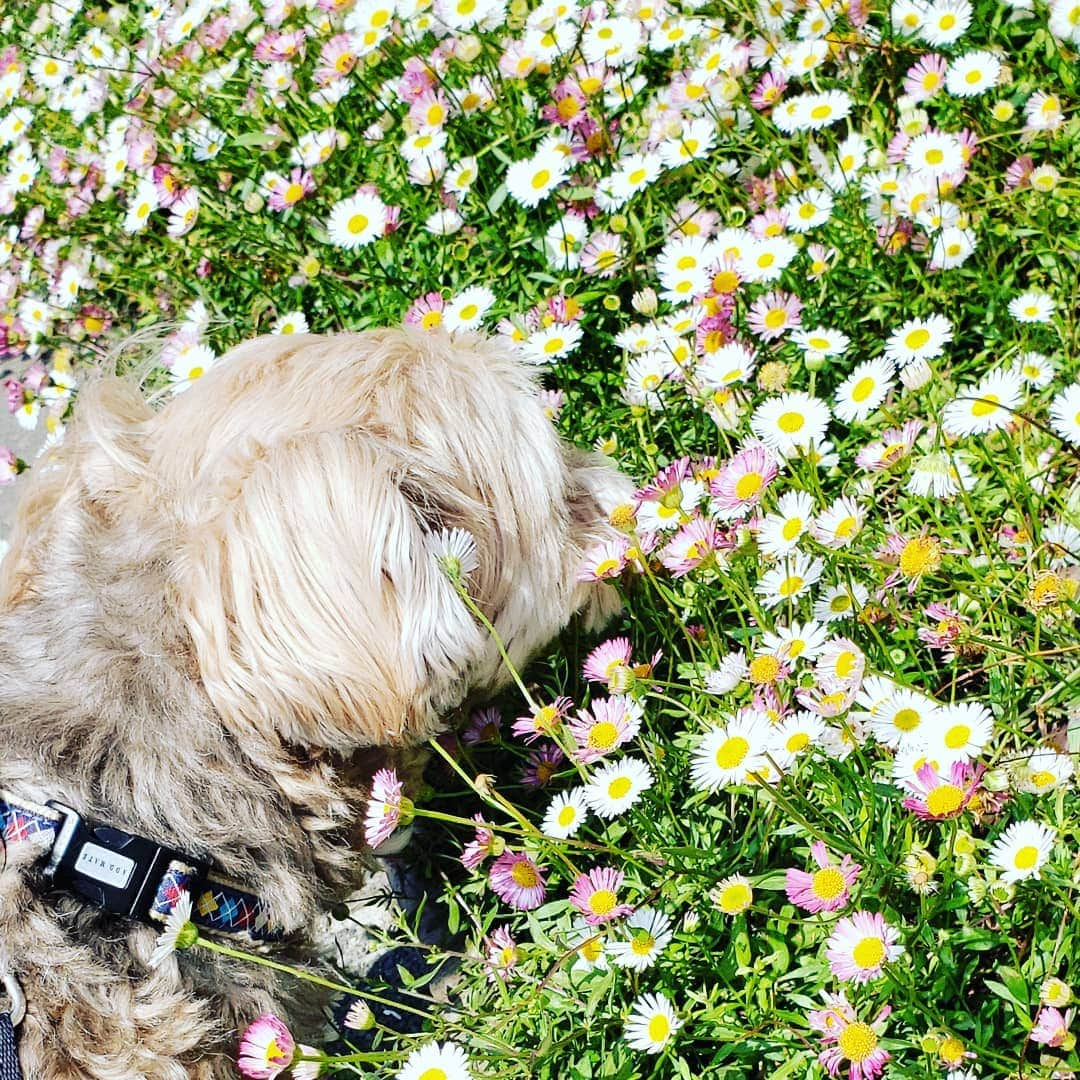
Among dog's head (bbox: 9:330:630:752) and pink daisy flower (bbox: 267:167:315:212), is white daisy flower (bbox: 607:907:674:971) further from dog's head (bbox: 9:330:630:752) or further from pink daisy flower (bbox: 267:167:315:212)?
pink daisy flower (bbox: 267:167:315:212)

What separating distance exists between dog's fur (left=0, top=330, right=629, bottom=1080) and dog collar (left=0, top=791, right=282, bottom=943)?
1.2 inches

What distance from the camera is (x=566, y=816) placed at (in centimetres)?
213

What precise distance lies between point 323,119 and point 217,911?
2.92 m

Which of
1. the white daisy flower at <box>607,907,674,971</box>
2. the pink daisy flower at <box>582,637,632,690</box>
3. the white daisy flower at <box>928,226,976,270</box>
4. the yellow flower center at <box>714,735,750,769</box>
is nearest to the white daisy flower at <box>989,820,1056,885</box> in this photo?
the yellow flower center at <box>714,735,750,769</box>

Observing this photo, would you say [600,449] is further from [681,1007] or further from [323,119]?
[323,119]

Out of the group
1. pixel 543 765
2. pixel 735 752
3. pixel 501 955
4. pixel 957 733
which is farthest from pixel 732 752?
pixel 543 765

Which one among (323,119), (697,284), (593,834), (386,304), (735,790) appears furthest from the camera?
(323,119)

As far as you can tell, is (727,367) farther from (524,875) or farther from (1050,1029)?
(1050,1029)

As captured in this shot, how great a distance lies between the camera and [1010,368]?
109 inches

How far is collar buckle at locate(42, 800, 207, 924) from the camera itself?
2057 millimetres

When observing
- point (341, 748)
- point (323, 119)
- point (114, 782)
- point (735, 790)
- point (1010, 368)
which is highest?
point (1010, 368)

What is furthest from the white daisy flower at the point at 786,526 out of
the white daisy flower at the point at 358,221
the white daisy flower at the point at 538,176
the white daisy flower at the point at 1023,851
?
the white daisy flower at the point at 358,221

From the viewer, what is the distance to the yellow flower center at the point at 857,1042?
1696mm

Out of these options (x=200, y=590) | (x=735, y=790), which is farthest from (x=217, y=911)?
(x=735, y=790)
